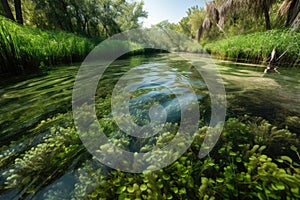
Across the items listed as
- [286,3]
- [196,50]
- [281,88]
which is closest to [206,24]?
[196,50]

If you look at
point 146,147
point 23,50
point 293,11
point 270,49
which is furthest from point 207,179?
point 293,11

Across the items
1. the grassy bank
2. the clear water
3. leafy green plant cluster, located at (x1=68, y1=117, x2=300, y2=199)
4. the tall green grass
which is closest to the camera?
leafy green plant cluster, located at (x1=68, y1=117, x2=300, y2=199)

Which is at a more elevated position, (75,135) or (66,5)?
(66,5)

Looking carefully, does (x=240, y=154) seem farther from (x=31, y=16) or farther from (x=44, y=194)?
(x=31, y=16)

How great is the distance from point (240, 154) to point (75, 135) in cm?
135

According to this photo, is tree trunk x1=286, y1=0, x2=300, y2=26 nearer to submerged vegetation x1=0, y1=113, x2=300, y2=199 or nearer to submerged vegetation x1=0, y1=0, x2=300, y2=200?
submerged vegetation x1=0, y1=0, x2=300, y2=200

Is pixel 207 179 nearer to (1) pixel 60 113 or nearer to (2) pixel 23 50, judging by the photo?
(1) pixel 60 113

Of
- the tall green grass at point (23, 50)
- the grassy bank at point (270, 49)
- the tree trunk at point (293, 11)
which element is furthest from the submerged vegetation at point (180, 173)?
the tree trunk at point (293, 11)

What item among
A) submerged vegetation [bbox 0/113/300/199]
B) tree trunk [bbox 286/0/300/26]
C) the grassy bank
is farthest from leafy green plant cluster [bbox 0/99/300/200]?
tree trunk [bbox 286/0/300/26]

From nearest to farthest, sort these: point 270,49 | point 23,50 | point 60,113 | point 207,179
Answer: point 207,179 → point 60,113 → point 23,50 → point 270,49

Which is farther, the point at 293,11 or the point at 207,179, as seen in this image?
the point at 293,11

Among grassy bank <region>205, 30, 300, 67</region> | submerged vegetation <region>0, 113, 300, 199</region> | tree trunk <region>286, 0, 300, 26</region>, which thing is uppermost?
tree trunk <region>286, 0, 300, 26</region>

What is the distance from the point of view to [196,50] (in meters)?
16.8

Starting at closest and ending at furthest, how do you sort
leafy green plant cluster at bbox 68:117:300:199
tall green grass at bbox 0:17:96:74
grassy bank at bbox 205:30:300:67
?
leafy green plant cluster at bbox 68:117:300:199 → tall green grass at bbox 0:17:96:74 → grassy bank at bbox 205:30:300:67
